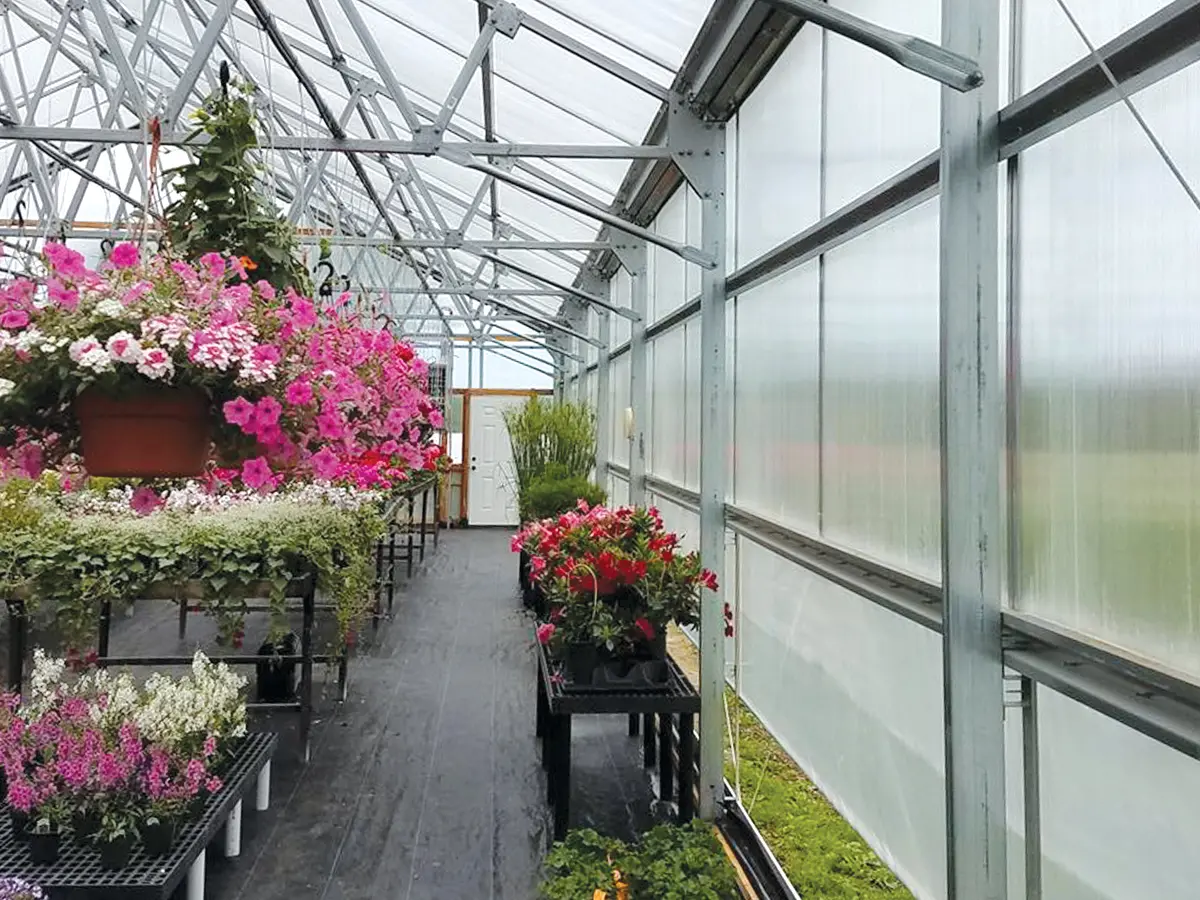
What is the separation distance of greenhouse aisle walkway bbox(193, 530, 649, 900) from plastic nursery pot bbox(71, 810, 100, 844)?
1.57 feet

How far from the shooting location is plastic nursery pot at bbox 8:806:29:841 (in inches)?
92.7

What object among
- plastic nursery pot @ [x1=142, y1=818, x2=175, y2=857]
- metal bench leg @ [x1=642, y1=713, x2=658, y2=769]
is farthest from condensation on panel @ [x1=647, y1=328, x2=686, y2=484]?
plastic nursery pot @ [x1=142, y1=818, x2=175, y2=857]

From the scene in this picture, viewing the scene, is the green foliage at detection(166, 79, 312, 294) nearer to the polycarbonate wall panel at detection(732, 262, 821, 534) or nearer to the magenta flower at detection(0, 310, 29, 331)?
the magenta flower at detection(0, 310, 29, 331)

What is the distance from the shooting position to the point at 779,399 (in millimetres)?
2691

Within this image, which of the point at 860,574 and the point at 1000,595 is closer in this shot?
the point at 1000,595

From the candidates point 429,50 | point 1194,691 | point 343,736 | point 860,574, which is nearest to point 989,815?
point 1194,691

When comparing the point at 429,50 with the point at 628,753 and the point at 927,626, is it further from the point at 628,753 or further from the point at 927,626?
the point at 927,626

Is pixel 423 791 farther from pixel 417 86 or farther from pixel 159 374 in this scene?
pixel 417 86

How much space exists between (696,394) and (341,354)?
223 cm

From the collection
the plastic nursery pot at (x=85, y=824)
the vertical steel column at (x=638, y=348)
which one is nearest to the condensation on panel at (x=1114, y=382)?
the plastic nursery pot at (x=85, y=824)

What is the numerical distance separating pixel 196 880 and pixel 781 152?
2.65 metres

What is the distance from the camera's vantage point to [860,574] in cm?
198

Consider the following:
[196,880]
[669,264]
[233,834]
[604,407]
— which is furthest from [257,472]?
[604,407]

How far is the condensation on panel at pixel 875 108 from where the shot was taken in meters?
1.67
